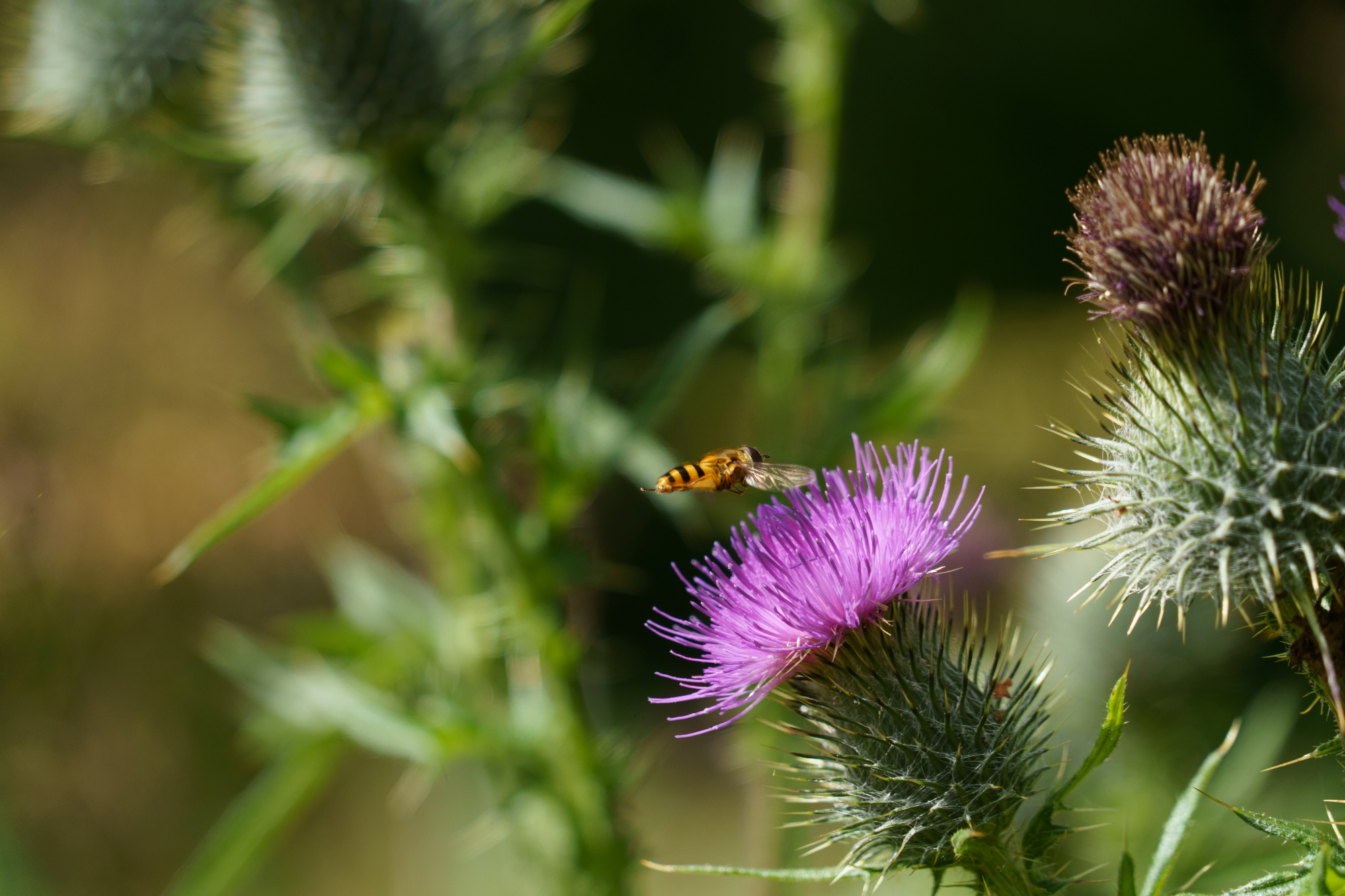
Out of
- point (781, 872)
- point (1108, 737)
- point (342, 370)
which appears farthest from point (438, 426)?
point (1108, 737)

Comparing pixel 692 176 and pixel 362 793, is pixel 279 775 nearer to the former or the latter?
pixel 692 176

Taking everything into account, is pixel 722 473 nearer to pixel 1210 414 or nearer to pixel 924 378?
pixel 1210 414

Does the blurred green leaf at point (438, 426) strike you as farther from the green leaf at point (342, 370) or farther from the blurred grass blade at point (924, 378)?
the blurred grass blade at point (924, 378)

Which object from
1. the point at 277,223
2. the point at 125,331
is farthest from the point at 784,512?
the point at 125,331

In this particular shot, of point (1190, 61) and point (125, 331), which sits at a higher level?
point (1190, 61)

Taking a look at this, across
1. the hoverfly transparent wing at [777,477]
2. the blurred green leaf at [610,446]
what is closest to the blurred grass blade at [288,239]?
the blurred green leaf at [610,446]

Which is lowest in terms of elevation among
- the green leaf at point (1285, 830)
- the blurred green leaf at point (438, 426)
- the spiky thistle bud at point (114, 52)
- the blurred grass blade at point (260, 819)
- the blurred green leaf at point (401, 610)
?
the blurred grass blade at point (260, 819)
